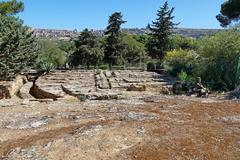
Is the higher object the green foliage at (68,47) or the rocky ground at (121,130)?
the green foliage at (68,47)

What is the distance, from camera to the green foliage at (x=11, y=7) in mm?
30094

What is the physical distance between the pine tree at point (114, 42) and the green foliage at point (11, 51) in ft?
54.7

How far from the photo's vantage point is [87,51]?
4175 cm

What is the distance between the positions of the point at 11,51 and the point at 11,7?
8741mm

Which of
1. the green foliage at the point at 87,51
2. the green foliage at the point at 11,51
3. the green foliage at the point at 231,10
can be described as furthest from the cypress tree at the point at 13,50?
the green foliage at the point at 231,10

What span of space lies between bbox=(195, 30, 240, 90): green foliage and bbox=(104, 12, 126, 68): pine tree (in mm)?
23433

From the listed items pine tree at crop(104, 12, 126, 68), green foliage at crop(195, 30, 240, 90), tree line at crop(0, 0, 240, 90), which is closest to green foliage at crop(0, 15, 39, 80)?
tree line at crop(0, 0, 240, 90)

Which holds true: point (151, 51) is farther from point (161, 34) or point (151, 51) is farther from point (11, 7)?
point (11, 7)

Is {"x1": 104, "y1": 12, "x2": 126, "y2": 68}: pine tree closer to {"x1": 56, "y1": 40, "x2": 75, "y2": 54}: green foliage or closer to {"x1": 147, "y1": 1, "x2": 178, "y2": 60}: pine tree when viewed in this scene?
{"x1": 147, "y1": 1, "x2": 178, "y2": 60}: pine tree

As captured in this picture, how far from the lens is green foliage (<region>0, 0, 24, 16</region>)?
3009 centimetres

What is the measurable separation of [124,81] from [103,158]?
589 inches

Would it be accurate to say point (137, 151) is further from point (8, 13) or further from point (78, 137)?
point (8, 13)

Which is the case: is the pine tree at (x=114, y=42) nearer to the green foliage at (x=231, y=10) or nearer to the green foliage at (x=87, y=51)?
the green foliage at (x=87, y=51)

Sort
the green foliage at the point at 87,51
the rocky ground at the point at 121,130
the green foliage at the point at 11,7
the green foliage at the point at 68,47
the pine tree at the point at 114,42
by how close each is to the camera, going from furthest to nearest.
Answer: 1. the green foliage at the point at 68,47
2. the pine tree at the point at 114,42
3. the green foliage at the point at 87,51
4. the green foliage at the point at 11,7
5. the rocky ground at the point at 121,130
